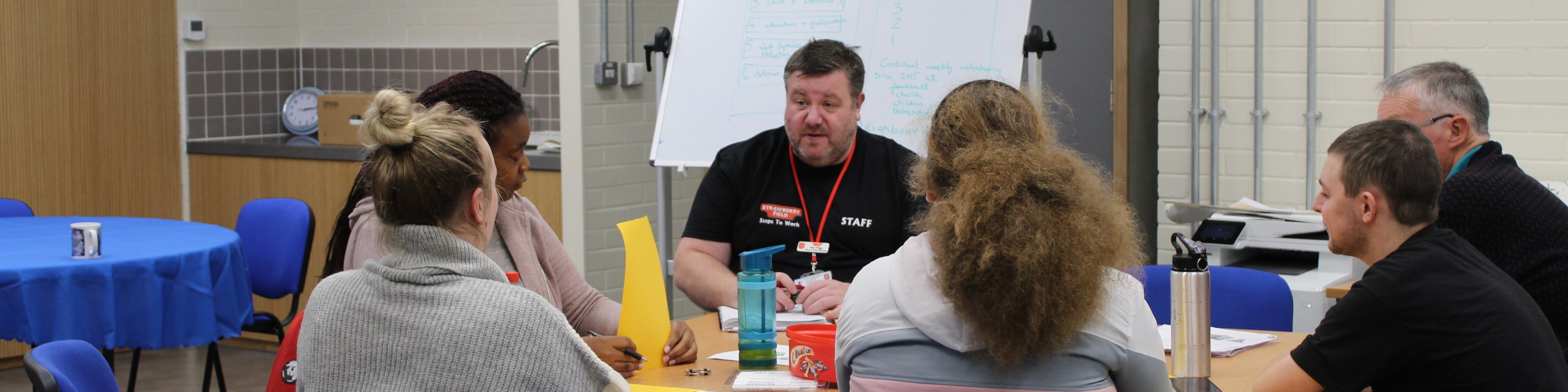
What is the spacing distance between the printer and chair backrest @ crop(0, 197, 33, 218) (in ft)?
12.3

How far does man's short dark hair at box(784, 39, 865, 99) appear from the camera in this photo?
2836 millimetres

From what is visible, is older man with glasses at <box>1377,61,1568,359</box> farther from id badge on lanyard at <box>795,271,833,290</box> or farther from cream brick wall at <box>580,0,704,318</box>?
cream brick wall at <box>580,0,704,318</box>

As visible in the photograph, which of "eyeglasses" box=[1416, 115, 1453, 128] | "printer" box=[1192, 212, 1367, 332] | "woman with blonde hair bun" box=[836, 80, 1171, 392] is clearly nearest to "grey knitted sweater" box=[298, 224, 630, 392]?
"woman with blonde hair bun" box=[836, 80, 1171, 392]

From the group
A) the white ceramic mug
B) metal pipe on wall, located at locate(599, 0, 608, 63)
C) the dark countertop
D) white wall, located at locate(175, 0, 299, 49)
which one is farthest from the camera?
white wall, located at locate(175, 0, 299, 49)

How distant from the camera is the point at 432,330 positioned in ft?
4.70

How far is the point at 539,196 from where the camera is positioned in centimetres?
489

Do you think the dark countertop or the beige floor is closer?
the beige floor

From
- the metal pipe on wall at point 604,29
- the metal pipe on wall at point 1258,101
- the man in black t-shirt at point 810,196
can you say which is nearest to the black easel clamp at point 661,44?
the metal pipe on wall at point 604,29

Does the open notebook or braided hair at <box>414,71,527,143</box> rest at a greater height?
braided hair at <box>414,71,527,143</box>

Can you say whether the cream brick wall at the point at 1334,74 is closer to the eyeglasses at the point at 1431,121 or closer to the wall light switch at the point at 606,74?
the eyeglasses at the point at 1431,121

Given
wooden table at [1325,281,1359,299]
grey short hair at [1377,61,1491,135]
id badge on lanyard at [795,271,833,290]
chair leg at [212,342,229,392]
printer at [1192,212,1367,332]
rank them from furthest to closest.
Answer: chair leg at [212,342,229,392] → printer at [1192,212,1367,332] → wooden table at [1325,281,1359,299] → id badge on lanyard at [795,271,833,290] → grey short hair at [1377,61,1491,135]

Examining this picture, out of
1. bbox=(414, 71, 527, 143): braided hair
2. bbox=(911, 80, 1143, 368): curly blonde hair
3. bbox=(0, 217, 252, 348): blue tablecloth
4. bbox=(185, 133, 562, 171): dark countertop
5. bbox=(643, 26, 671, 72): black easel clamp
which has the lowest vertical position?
bbox=(0, 217, 252, 348): blue tablecloth

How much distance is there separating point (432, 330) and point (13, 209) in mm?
3596

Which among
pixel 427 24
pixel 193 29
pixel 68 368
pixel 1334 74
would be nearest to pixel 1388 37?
pixel 1334 74
